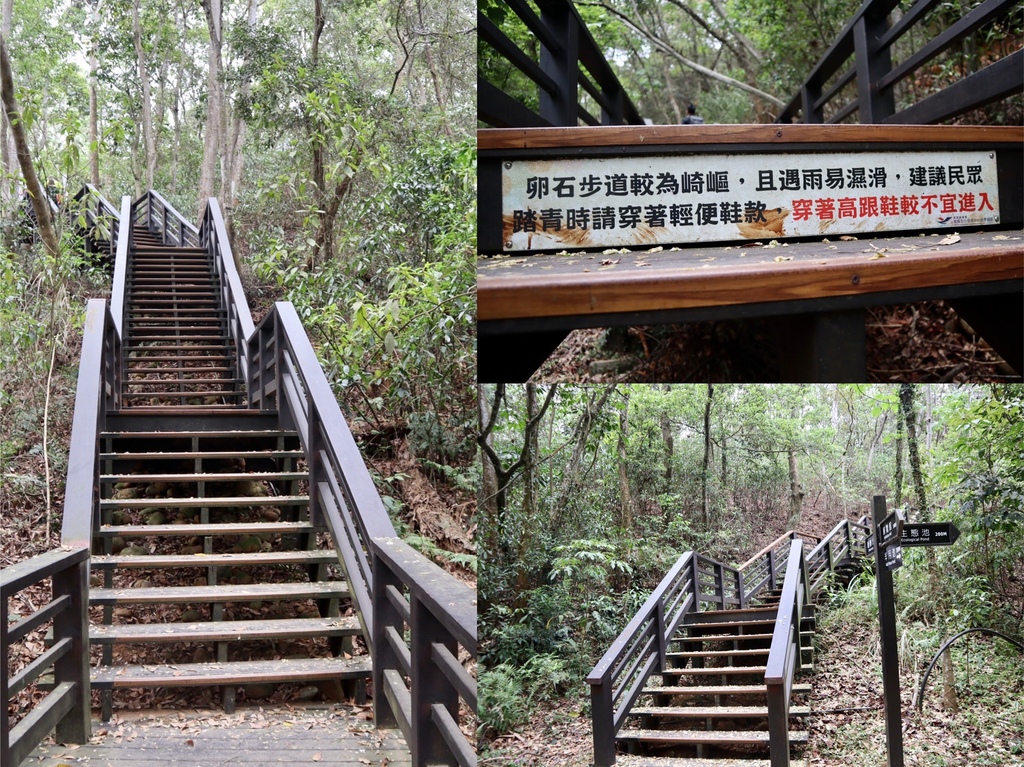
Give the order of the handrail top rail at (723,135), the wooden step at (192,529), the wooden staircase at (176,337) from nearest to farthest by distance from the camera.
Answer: the handrail top rail at (723,135) → the wooden step at (192,529) → the wooden staircase at (176,337)

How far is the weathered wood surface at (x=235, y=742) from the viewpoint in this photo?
2883 mm

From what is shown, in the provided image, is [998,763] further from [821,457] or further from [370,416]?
[370,416]

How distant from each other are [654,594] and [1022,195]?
1.62 meters

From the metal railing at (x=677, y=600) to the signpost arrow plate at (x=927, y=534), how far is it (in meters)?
0.15

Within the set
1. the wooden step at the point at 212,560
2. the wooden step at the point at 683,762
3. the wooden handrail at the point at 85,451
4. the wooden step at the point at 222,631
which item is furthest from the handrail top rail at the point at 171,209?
the wooden step at the point at 683,762

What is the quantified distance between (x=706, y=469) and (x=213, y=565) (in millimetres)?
2770

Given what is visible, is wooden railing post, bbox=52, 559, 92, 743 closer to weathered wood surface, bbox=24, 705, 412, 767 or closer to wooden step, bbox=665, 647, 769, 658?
weathered wood surface, bbox=24, 705, 412, 767

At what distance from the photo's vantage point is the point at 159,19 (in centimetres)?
1262

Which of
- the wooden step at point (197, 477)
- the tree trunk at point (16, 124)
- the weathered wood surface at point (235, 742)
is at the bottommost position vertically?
the weathered wood surface at point (235, 742)

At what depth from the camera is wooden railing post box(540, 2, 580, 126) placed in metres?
2.37

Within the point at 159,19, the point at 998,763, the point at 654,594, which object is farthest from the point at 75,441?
the point at 159,19

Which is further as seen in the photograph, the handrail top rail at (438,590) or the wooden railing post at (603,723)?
the wooden railing post at (603,723)

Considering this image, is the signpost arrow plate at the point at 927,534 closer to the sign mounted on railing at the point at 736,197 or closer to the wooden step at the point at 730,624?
the wooden step at the point at 730,624

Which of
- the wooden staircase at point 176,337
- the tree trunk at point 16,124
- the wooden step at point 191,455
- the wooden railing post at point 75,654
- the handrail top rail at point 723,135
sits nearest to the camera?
the handrail top rail at point 723,135
